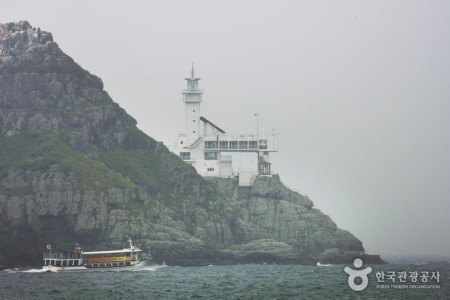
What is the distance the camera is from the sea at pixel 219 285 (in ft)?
458

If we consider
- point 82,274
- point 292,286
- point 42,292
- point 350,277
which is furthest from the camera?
point 82,274

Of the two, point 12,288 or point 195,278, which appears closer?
point 12,288

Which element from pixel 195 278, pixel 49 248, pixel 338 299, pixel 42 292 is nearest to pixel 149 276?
pixel 195 278

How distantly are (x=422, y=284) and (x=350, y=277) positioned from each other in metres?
16.6

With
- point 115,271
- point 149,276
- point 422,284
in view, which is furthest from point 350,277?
point 115,271

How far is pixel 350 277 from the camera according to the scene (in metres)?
172

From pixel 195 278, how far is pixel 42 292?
116ft

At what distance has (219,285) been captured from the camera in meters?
158

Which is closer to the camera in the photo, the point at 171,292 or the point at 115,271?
the point at 171,292

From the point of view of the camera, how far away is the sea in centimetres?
13962

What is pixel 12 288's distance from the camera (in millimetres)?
151500

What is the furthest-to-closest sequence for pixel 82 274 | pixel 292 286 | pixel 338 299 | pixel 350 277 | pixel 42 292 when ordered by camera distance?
pixel 82 274, pixel 350 277, pixel 292 286, pixel 42 292, pixel 338 299

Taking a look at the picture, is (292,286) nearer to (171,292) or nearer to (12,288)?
(171,292)

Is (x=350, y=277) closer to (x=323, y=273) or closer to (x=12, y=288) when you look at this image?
(x=323, y=273)
